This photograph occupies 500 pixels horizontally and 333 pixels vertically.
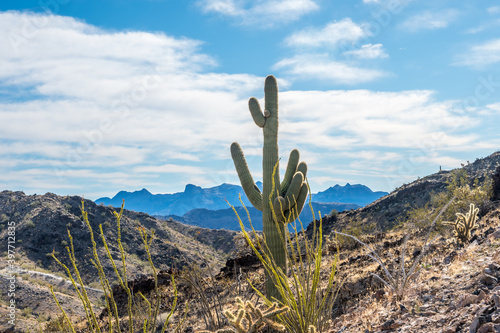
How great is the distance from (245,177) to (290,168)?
1258 mm

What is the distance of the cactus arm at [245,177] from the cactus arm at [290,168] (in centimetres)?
68

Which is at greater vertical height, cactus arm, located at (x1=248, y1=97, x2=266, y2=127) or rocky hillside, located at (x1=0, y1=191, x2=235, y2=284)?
cactus arm, located at (x1=248, y1=97, x2=266, y2=127)

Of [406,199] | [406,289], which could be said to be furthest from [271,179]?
[406,199]

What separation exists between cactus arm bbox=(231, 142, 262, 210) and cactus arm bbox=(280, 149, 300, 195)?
68cm

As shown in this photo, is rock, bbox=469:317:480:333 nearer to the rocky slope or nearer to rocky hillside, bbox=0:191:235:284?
the rocky slope

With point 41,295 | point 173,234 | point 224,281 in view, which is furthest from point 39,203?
point 224,281

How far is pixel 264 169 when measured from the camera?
30.0 feet

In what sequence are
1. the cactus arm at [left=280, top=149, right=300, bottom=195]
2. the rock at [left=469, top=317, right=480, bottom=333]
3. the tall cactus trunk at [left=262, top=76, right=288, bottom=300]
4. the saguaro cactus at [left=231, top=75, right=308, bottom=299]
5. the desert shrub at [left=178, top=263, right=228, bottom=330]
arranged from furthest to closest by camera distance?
the cactus arm at [left=280, top=149, right=300, bottom=195], the saguaro cactus at [left=231, top=75, right=308, bottom=299], the tall cactus trunk at [left=262, top=76, right=288, bottom=300], the desert shrub at [left=178, top=263, right=228, bottom=330], the rock at [left=469, top=317, right=480, bottom=333]

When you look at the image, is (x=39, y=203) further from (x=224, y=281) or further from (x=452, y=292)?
(x=452, y=292)

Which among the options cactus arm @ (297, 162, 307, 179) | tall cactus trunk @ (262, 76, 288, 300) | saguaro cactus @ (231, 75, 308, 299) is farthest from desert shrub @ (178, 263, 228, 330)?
cactus arm @ (297, 162, 307, 179)

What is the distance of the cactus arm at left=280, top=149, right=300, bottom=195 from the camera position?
9334 mm

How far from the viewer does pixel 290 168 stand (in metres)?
9.96

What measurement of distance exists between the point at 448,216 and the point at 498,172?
489cm

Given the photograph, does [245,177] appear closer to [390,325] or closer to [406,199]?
[390,325]
